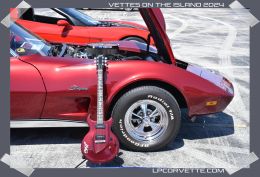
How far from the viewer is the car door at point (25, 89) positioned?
473 cm

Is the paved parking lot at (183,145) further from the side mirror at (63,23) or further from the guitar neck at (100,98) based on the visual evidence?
the side mirror at (63,23)

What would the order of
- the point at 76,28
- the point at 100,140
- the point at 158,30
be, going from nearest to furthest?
the point at 100,140 → the point at 158,30 → the point at 76,28

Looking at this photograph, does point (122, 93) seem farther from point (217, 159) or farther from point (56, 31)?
point (56, 31)

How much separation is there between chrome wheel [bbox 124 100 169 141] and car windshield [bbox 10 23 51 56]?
138cm

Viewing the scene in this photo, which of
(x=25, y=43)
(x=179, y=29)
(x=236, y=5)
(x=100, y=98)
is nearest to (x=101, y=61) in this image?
(x=100, y=98)

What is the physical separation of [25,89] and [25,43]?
32.3 inches

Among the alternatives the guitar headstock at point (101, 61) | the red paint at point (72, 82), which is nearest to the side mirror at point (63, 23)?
the red paint at point (72, 82)

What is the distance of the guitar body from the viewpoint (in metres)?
4.53

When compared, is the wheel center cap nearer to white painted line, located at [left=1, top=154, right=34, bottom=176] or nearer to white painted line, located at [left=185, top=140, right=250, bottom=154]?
white painted line, located at [left=185, top=140, right=250, bottom=154]

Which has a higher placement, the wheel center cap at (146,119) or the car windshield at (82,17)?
the car windshield at (82,17)

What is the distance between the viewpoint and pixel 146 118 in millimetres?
4938

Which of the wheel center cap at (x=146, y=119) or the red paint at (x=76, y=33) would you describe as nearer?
the wheel center cap at (x=146, y=119)

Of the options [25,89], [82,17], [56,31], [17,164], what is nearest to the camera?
[25,89]

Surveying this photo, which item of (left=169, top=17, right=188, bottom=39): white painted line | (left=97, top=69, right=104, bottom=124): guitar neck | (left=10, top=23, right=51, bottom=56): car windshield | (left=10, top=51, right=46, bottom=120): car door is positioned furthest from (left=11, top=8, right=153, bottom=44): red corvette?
(left=169, top=17, right=188, bottom=39): white painted line
